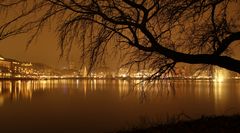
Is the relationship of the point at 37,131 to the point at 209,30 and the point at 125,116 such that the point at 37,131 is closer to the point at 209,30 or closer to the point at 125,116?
the point at 125,116

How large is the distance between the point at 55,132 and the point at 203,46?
13.4 meters

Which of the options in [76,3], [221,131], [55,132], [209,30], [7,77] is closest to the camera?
[76,3]

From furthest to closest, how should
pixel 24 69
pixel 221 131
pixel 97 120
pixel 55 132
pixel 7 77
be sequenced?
pixel 24 69
pixel 7 77
pixel 97 120
pixel 55 132
pixel 221 131

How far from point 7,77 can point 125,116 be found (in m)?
133

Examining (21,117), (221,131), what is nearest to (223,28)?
(221,131)

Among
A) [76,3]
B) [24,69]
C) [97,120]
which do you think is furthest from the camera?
[24,69]

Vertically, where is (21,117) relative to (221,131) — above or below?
below

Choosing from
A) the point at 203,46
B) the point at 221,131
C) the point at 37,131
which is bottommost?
the point at 37,131

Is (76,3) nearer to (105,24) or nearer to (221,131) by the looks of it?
(105,24)

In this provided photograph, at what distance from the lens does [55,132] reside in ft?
55.6

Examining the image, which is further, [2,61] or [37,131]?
[2,61]

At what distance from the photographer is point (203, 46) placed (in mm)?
5336

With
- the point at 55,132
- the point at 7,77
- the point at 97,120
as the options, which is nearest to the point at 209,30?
the point at 55,132

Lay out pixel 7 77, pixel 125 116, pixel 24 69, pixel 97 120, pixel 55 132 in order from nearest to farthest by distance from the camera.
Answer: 1. pixel 55 132
2. pixel 97 120
3. pixel 125 116
4. pixel 7 77
5. pixel 24 69
